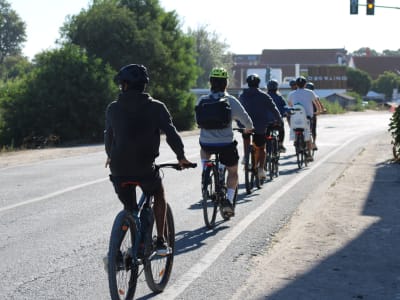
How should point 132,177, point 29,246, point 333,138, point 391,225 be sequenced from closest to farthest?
point 132,177 < point 29,246 < point 391,225 < point 333,138

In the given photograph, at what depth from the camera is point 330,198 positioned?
12203 millimetres

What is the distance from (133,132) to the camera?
6121 millimetres

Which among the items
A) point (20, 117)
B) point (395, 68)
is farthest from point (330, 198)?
point (395, 68)

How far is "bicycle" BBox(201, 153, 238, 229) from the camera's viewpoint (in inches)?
373

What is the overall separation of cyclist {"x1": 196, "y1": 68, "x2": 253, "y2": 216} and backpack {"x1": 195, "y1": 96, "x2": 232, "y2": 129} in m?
0.04

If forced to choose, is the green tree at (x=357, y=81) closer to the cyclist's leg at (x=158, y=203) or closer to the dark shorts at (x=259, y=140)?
the dark shorts at (x=259, y=140)

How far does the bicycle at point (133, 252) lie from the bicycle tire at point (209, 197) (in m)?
2.79

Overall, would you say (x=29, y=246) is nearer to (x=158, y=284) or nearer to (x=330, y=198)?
(x=158, y=284)

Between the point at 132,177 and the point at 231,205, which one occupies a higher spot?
the point at 132,177

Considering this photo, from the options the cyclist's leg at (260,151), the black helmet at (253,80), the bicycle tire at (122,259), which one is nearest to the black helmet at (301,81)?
the cyclist's leg at (260,151)

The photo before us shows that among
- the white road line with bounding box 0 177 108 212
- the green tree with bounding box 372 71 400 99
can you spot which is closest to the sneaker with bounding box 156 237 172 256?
the white road line with bounding box 0 177 108 212

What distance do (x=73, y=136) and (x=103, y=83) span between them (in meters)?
2.40

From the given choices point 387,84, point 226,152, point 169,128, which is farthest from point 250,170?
point 387,84

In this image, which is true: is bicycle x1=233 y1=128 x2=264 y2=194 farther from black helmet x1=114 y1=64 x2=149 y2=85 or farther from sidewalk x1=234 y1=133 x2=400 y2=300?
black helmet x1=114 y1=64 x2=149 y2=85
